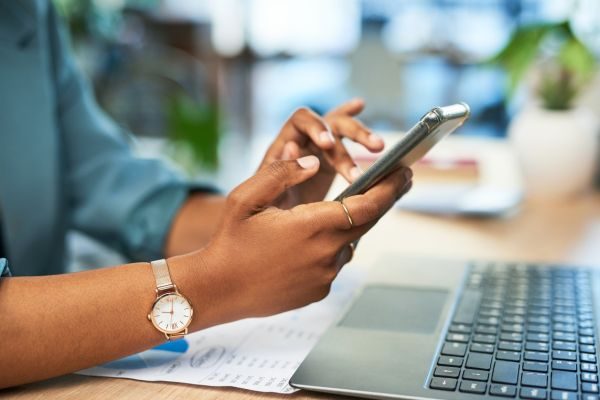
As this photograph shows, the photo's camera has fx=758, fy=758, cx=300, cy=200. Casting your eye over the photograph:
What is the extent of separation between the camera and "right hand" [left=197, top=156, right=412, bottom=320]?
0.58 metres

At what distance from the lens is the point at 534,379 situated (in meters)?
0.56

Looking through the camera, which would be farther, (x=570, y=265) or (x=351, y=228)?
(x=570, y=265)

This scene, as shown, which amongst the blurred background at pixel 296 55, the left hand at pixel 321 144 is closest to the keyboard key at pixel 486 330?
the left hand at pixel 321 144

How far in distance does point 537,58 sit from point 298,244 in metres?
0.98

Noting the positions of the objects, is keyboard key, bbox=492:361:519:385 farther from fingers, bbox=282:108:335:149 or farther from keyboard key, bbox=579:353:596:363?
fingers, bbox=282:108:335:149

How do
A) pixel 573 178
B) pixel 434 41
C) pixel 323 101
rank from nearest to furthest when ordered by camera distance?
pixel 573 178
pixel 323 101
pixel 434 41

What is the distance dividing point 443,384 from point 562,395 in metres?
0.08

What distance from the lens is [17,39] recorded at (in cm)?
103

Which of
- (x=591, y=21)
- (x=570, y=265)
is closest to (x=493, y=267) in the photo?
(x=570, y=265)

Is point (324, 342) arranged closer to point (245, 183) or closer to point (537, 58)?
point (245, 183)

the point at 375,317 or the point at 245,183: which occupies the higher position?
the point at 245,183

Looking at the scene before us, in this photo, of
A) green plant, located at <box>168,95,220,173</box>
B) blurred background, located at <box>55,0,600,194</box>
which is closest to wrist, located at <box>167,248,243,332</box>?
green plant, located at <box>168,95,220,173</box>

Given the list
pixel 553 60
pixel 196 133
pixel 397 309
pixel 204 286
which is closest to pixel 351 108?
pixel 397 309

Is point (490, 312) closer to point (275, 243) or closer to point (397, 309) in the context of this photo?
point (397, 309)
